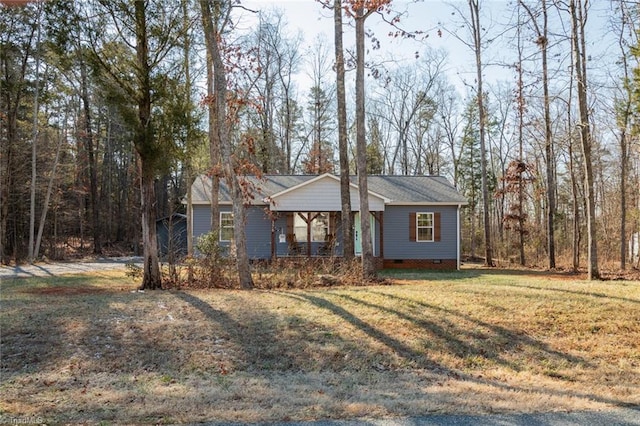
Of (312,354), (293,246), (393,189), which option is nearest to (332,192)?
(293,246)

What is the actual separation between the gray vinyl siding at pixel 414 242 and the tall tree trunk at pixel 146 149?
10.4 metres

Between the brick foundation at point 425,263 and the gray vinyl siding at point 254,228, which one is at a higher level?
the gray vinyl siding at point 254,228

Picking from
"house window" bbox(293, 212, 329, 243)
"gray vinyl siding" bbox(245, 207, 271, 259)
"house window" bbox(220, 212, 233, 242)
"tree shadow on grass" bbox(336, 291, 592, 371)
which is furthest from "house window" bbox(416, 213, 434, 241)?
"tree shadow on grass" bbox(336, 291, 592, 371)

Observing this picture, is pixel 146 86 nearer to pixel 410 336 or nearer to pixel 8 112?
pixel 410 336

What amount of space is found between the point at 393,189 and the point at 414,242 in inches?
92.8

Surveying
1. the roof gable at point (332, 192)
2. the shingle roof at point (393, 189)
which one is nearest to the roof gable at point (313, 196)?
the roof gable at point (332, 192)

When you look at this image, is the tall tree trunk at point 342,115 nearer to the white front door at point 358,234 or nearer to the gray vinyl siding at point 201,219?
the white front door at point 358,234

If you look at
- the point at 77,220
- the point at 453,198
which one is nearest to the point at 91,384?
the point at 453,198

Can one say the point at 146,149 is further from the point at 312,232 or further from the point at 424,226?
the point at 424,226

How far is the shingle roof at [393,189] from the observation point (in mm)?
17969

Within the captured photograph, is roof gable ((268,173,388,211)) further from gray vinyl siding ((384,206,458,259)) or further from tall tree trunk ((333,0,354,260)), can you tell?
tall tree trunk ((333,0,354,260))

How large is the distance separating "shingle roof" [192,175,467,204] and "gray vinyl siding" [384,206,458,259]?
1.26 ft

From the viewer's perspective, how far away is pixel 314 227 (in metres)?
18.5

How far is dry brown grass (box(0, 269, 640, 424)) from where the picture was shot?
4.09m
